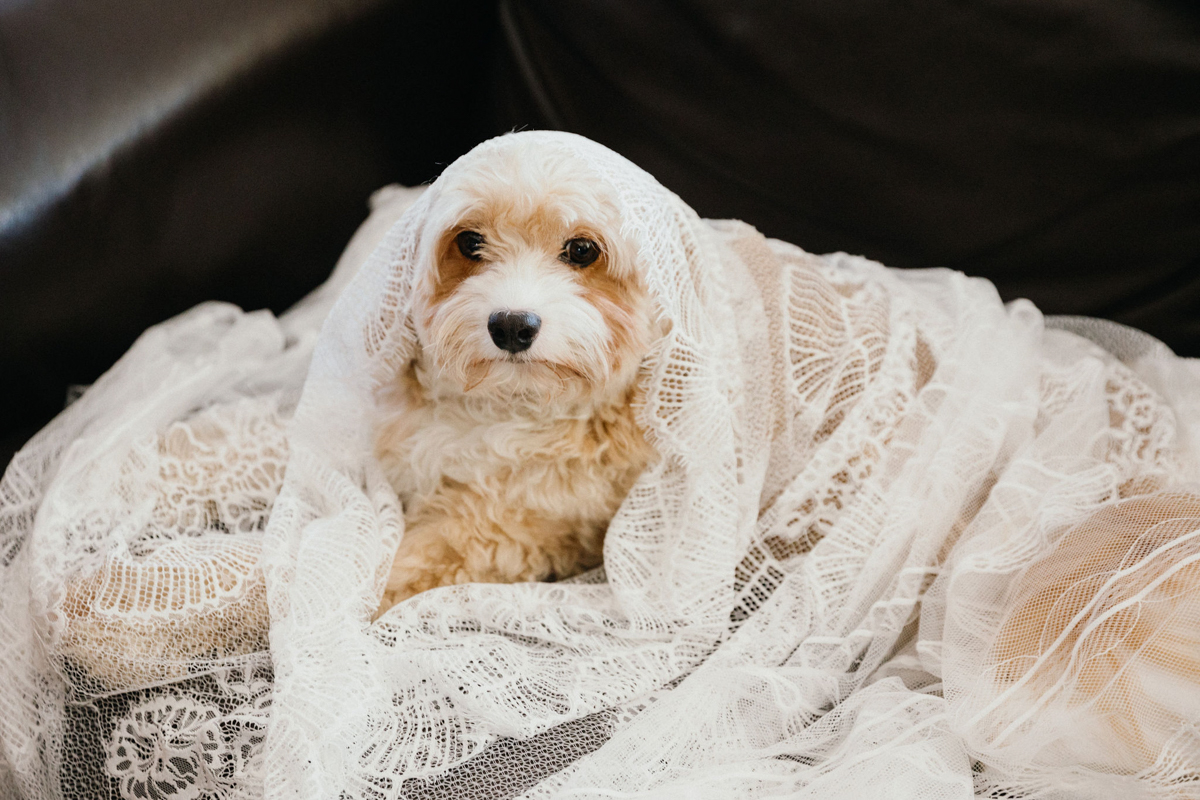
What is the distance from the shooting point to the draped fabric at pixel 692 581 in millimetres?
1032

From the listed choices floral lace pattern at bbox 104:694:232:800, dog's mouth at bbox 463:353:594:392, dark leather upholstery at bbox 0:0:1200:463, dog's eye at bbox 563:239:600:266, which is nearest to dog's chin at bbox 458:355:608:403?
dog's mouth at bbox 463:353:594:392

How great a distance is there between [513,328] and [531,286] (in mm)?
73

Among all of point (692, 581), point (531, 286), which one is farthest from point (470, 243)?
point (692, 581)

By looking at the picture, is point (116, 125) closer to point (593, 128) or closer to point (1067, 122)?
point (593, 128)

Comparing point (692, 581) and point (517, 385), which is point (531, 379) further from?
point (692, 581)

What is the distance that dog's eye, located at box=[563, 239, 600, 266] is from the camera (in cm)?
125

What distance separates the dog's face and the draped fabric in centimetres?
4

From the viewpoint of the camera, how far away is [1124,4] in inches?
59.4

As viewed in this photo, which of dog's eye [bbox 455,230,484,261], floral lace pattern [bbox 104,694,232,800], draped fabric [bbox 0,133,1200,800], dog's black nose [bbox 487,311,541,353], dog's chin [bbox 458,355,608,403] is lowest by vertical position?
floral lace pattern [bbox 104,694,232,800]

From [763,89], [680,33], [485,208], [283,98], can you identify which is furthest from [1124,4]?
[283,98]

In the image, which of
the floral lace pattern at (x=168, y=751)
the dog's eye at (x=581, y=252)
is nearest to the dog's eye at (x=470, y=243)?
the dog's eye at (x=581, y=252)

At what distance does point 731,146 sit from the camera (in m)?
1.84

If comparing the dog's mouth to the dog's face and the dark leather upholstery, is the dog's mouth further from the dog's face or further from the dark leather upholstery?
the dark leather upholstery

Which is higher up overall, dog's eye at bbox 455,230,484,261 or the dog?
dog's eye at bbox 455,230,484,261
